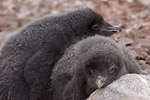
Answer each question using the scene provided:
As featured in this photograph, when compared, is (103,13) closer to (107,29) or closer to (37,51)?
(107,29)

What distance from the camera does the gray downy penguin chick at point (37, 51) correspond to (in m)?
5.64

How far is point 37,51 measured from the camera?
227 inches

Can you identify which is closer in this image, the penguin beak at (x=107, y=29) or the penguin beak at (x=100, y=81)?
the penguin beak at (x=100, y=81)

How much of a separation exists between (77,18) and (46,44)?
0.68 metres

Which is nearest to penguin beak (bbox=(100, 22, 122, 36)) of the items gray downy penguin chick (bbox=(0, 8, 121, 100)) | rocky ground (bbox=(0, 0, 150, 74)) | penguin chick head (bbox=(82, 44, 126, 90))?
gray downy penguin chick (bbox=(0, 8, 121, 100))

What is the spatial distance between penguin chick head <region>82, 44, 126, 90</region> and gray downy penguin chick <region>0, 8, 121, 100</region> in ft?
3.26

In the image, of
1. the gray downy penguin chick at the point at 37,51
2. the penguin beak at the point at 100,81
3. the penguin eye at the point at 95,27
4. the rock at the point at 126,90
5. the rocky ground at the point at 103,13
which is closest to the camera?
the rock at the point at 126,90

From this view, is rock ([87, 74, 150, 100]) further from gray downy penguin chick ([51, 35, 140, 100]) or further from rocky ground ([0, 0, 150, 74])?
rocky ground ([0, 0, 150, 74])

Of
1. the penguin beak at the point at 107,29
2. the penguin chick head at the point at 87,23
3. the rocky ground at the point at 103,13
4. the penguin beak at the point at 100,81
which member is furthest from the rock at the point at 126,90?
the rocky ground at the point at 103,13

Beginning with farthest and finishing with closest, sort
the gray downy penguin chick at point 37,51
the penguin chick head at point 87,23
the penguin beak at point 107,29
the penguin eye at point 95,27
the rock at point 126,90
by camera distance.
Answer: the penguin beak at point 107,29 < the penguin eye at point 95,27 < the penguin chick head at point 87,23 < the gray downy penguin chick at point 37,51 < the rock at point 126,90

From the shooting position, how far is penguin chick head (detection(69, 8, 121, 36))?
612 cm

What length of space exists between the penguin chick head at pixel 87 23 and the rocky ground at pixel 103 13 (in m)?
1.32

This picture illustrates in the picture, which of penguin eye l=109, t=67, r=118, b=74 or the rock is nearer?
the rock

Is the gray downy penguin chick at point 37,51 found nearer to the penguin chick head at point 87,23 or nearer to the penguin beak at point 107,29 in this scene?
the penguin chick head at point 87,23
